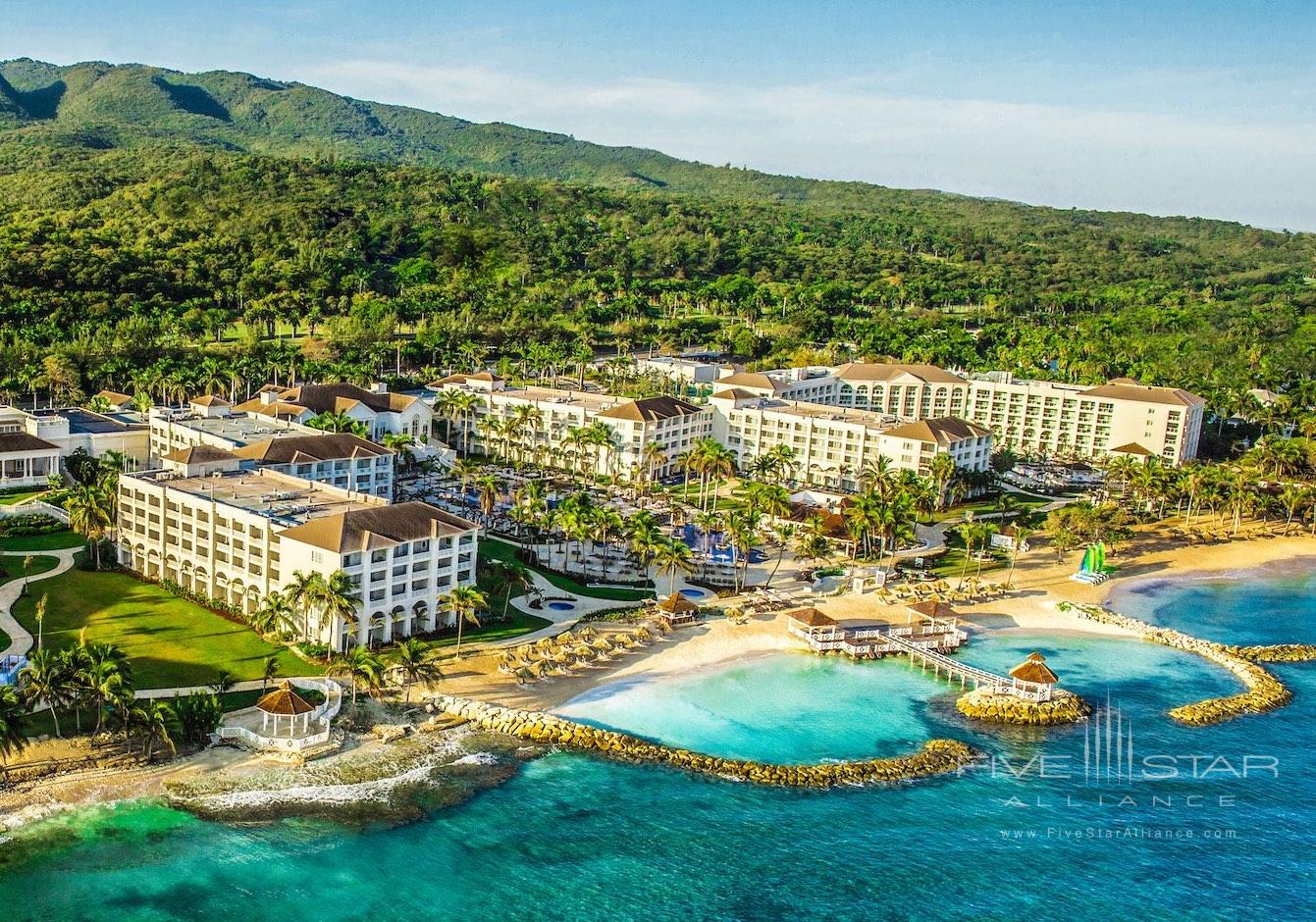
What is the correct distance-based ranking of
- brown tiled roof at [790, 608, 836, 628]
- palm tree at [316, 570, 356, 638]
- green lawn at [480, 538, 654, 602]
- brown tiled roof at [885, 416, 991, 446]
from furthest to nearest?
1. brown tiled roof at [885, 416, 991, 446]
2. green lawn at [480, 538, 654, 602]
3. brown tiled roof at [790, 608, 836, 628]
4. palm tree at [316, 570, 356, 638]

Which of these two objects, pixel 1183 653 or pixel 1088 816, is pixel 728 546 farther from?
pixel 1088 816

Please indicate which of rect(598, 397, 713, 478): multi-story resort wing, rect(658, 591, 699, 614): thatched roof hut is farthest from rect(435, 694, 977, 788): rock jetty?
rect(598, 397, 713, 478): multi-story resort wing

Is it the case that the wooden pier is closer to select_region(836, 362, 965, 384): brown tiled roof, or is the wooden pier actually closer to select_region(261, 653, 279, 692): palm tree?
select_region(261, 653, 279, 692): palm tree

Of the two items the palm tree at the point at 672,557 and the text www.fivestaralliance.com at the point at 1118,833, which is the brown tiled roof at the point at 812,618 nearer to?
the palm tree at the point at 672,557

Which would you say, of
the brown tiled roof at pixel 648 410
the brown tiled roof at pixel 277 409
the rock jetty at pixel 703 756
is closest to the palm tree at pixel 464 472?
the brown tiled roof at pixel 648 410

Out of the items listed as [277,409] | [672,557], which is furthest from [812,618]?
[277,409]

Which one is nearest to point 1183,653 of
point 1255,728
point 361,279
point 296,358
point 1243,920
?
point 1255,728
